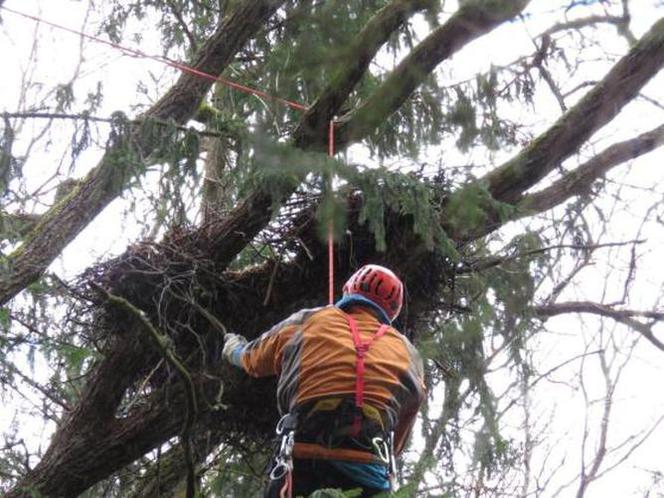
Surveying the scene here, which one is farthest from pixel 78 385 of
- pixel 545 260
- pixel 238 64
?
pixel 545 260

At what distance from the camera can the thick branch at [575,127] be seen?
5.07m

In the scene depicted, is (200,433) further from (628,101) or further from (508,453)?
(628,101)

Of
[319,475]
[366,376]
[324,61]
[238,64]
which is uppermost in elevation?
[238,64]

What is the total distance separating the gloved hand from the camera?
436 centimetres

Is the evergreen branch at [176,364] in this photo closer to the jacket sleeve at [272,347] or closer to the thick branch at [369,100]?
the jacket sleeve at [272,347]

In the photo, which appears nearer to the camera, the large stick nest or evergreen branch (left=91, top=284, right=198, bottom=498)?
evergreen branch (left=91, top=284, right=198, bottom=498)

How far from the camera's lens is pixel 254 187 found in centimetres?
489

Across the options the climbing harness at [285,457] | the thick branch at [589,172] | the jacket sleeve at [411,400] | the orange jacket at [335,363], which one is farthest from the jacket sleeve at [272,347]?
the thick branch at [589,172]

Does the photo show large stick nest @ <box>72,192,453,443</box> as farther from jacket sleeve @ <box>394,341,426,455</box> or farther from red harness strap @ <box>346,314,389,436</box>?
red harness strap @ <box>346,314,389,436</box>

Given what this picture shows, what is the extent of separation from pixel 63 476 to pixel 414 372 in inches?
95.2

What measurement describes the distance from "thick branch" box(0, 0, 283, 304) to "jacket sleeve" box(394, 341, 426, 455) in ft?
6.82

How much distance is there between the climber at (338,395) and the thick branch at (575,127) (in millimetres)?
1486

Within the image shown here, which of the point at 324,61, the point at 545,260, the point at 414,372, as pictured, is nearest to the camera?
the point at 324,61

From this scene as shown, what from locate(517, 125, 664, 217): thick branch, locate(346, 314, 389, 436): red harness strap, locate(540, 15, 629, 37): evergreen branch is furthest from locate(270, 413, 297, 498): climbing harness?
locate(517, 125, 664, 217): thick branch
